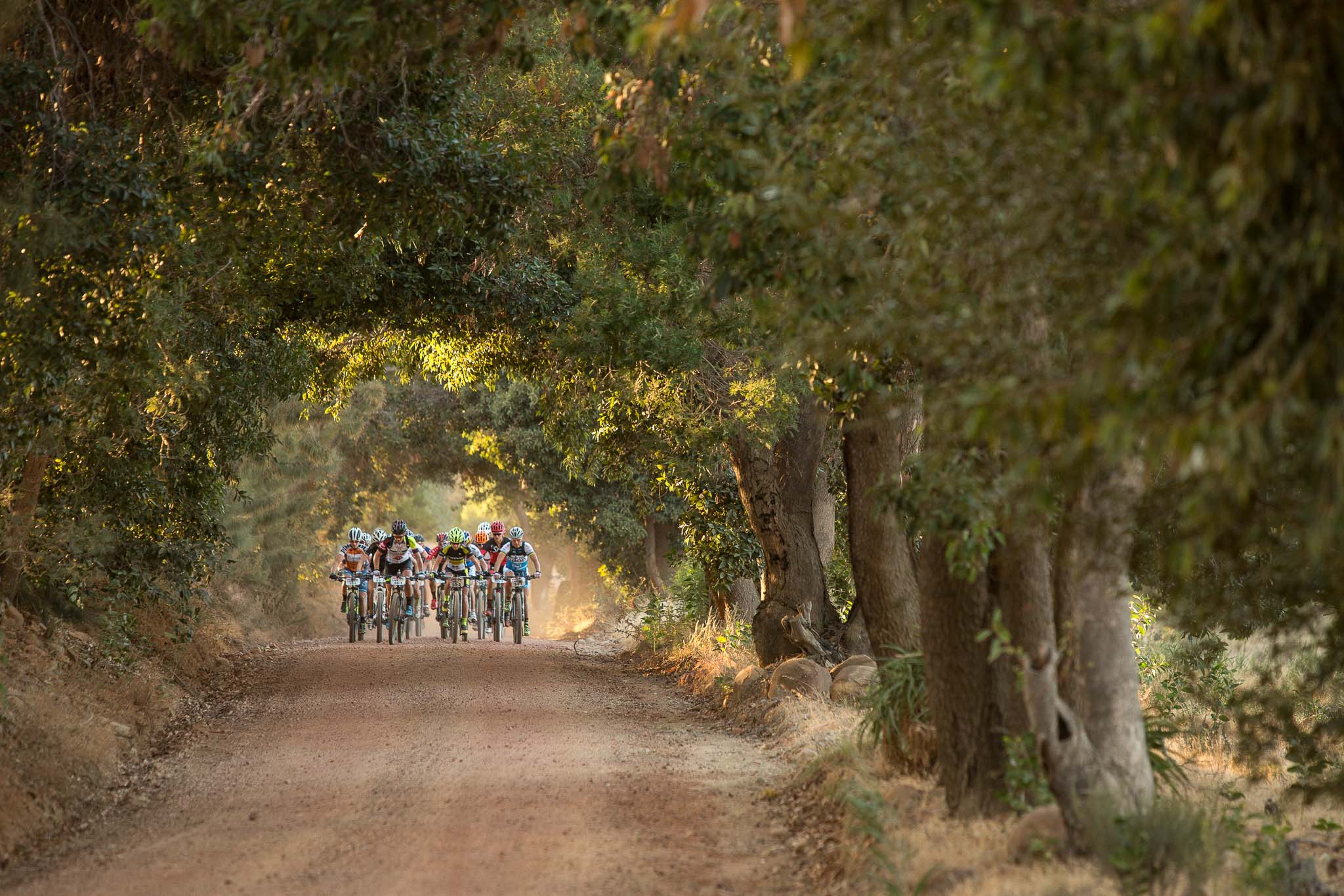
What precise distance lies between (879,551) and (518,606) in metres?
12.5

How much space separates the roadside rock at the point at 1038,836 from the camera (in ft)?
21.9

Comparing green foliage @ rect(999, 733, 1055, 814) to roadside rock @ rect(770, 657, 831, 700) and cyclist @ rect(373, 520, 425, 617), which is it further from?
cyclist @ rect(373, 520, 425, 617)

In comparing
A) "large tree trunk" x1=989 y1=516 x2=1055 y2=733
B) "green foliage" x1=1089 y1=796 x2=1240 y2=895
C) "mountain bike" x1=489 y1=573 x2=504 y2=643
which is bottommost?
"green foliage" x1=1089 y1=796 x2=1240 y2=895

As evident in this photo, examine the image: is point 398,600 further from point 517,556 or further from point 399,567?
point 517,556

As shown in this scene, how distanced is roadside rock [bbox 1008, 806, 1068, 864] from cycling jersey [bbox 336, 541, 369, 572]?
699 inches

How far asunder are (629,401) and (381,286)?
3.41 m

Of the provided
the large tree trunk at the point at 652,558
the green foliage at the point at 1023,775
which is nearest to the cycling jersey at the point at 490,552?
the large tree trunk at the point at 652,558

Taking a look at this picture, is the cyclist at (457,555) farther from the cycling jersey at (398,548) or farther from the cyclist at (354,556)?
the cyclist at (354,556)

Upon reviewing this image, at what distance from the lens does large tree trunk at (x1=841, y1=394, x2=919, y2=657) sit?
490 inches

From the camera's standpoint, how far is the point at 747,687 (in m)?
14.8

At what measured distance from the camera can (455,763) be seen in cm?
1137

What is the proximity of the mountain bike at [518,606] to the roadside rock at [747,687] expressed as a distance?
915 cm

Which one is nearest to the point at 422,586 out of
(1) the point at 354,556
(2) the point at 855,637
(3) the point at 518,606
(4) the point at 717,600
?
(1) the point at 354,556

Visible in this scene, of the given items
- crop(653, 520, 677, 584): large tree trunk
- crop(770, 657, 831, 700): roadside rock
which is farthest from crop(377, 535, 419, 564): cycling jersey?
crop(770, 657, 831, 700): roadside rock
